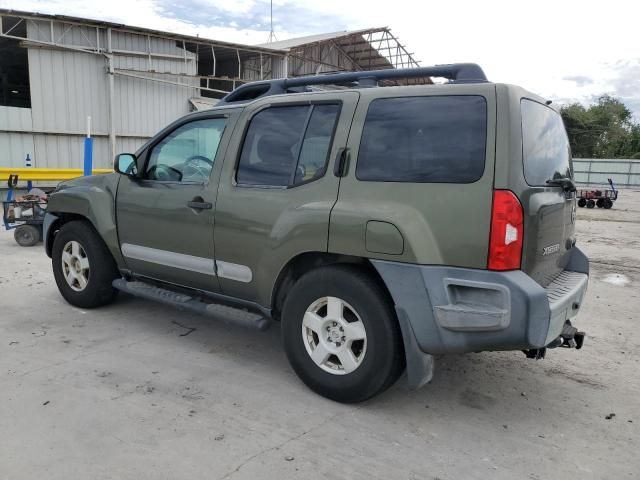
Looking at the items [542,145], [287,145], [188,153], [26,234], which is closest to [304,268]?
[287,145]

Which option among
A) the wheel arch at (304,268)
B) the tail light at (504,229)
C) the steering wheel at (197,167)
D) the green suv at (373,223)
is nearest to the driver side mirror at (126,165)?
the green suv at (373,223)

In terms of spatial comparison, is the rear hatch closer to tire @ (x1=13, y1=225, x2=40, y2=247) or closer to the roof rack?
the roof rack

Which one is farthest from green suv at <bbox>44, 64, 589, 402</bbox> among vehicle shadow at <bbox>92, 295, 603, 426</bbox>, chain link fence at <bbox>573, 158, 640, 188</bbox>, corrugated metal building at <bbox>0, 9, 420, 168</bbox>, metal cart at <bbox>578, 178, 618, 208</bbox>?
chain link fence at <bbox>573, 158, 640, 188</bbox>

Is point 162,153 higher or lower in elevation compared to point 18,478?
higher

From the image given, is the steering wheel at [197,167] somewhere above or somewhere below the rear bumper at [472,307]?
above

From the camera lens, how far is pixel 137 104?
16.0m

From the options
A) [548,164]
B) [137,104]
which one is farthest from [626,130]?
[548,164]

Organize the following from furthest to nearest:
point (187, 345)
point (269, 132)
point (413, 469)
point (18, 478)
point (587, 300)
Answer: point (587, 300) < point (187, 345) < point (269, 132) < point (413, 469) < point (18, 478)

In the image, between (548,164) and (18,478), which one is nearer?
(18,478)

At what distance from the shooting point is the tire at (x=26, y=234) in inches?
326

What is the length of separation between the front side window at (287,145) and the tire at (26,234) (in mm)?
6204

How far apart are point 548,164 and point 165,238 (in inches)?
113

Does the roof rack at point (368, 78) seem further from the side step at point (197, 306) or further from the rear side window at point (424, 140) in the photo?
the side step at point (197, 306)

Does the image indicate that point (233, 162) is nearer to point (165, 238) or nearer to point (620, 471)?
point (165, 238)
